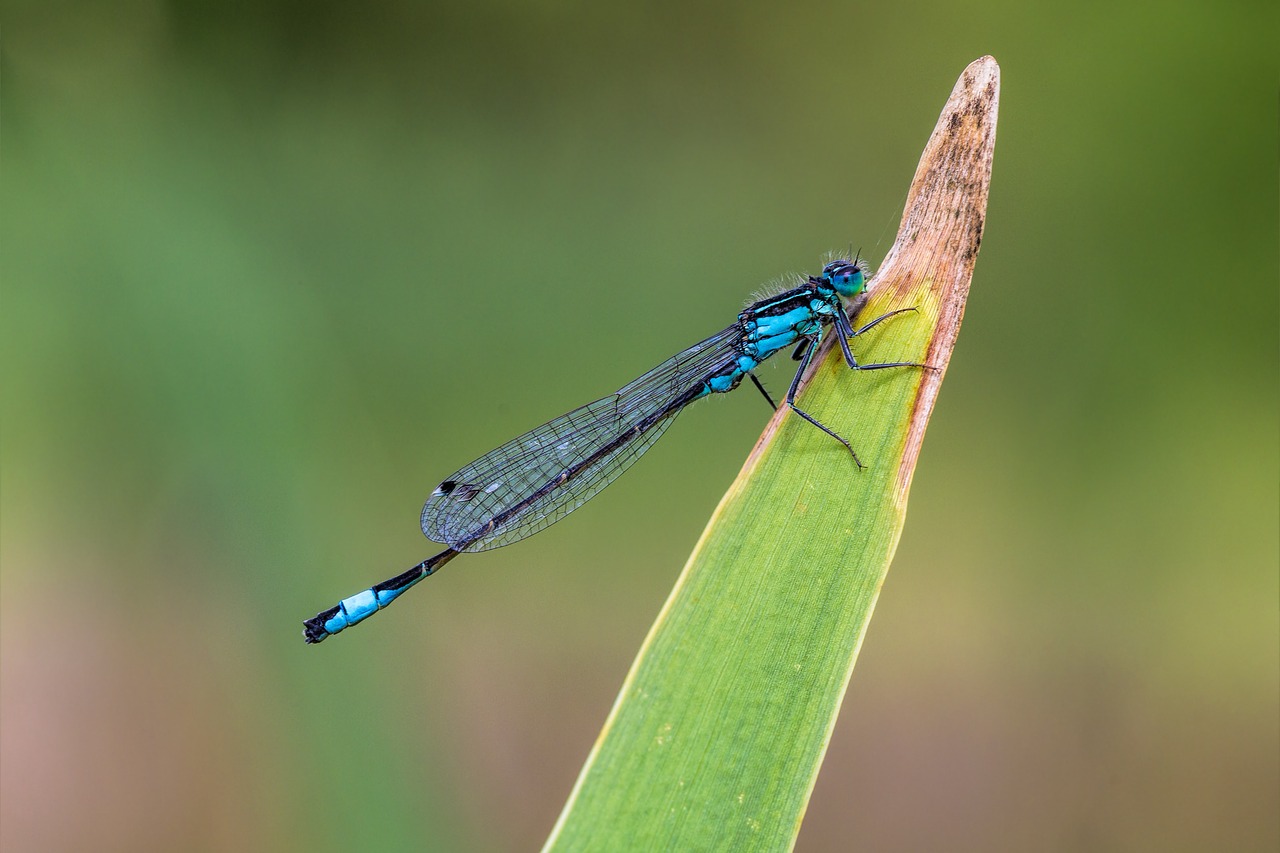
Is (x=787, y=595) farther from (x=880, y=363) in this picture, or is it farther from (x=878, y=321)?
(x=878, y=321)

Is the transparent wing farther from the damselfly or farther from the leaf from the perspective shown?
the leaf

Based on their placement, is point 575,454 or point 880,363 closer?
point 880,363

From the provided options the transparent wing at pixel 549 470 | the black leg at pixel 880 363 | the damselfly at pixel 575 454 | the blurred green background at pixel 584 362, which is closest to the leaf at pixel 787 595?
the black leg at pixel 880 363

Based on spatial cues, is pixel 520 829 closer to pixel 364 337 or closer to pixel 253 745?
pixel 253 745

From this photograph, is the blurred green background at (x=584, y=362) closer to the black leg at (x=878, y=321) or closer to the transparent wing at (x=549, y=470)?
the transparent wing at (x=549, y=470)

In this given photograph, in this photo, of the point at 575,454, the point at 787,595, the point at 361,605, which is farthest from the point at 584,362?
the point at 787,595

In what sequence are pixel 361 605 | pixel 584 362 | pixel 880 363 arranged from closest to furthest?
pixel 880 363 < pixel 361 605 < pixel 584 362
